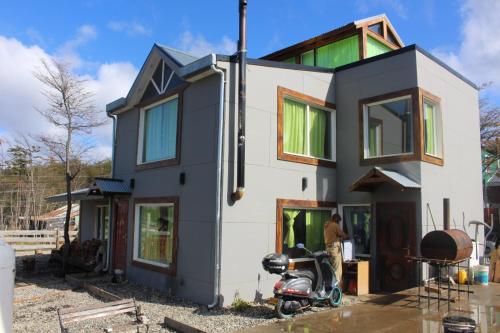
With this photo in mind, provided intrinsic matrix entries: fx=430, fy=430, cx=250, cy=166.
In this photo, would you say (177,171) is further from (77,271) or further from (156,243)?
(77,271)

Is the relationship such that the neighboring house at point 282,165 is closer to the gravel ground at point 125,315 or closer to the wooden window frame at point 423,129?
the wooden window frame at point 423,129

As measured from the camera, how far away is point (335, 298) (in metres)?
8.66

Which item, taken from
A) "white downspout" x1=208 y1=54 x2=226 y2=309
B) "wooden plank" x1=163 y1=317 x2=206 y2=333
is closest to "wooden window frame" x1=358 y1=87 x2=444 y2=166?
"white downspout" x1=208 y1=54 x2=226 y2=309

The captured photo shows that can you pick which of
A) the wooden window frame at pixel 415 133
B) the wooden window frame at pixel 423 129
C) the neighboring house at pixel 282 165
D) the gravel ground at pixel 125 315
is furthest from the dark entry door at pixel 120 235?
the wooden window frame at pixel 423 129

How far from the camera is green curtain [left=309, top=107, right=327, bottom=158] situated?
11297mm

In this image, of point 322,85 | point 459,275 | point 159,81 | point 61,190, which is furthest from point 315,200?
point 61,190

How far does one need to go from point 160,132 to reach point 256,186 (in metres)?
3.65

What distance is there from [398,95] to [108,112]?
8.92 meters

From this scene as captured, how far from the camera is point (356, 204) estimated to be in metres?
11.2

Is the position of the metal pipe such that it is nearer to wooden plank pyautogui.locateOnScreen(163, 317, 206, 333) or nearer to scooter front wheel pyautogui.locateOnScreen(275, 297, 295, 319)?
scooter front wheel pyautogui.locateOnScreen(275, 297, 295, 319)

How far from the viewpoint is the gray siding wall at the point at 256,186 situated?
9031 millimetres

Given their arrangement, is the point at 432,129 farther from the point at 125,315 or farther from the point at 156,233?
the point at 125,315

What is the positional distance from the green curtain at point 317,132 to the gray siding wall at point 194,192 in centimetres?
302

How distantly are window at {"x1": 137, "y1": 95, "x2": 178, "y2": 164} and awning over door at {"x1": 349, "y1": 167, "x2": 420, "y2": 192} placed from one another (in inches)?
181
